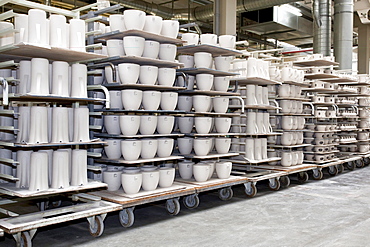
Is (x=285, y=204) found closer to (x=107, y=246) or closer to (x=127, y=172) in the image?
(x=127, y=172)

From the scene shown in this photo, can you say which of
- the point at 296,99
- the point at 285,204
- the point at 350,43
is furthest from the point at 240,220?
the point at 350,43

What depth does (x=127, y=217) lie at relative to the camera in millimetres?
3914

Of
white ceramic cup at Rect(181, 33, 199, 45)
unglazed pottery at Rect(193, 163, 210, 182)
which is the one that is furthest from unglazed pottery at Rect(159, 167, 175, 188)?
white ceramic cup at Rect(181, 33, 199, 45)

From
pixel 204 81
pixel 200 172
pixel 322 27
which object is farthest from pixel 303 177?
pixel 322 27

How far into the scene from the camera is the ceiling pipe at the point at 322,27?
9688 mm

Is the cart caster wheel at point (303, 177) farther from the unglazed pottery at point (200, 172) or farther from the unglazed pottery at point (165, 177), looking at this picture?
the unglazed pottery at point (165, 177)

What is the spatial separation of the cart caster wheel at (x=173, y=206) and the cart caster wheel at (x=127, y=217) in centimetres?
60

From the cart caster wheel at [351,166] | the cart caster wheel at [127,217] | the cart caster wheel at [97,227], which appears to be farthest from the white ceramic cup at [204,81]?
→ the cart caster wheel at [351,166]

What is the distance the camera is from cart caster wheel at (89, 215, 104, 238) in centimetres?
360

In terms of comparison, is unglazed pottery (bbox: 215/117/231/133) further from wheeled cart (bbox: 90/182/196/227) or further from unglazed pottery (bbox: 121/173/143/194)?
unglazed pottery (bbox: 121/173/143/194)

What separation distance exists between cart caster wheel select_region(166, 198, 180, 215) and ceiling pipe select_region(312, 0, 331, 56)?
689cm

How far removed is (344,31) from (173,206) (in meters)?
7.51

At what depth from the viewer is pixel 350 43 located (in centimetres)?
996

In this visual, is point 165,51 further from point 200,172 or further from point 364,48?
point 364,48
